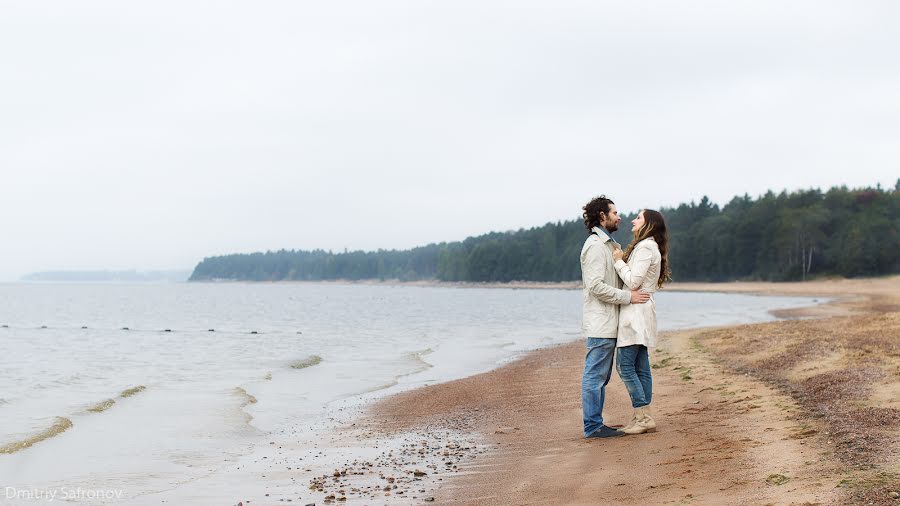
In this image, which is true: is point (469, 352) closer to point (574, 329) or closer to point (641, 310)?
point (574, 329)

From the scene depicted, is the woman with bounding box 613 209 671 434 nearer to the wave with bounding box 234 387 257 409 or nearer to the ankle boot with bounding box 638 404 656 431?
the ankle boot with bounding box 638 404 656 431

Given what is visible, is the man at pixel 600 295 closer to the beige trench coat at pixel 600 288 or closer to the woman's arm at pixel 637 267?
the beige trench coat at pixel 600 288

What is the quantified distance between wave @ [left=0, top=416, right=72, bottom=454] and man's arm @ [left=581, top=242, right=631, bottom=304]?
7196 mm

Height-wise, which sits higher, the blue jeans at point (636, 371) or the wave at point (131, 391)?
the blue jeans at point (636, 371)

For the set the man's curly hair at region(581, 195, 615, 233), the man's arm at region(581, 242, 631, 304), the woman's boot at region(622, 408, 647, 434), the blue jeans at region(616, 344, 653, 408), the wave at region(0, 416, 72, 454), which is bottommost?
the wave at region(0, 416, 72, 454)

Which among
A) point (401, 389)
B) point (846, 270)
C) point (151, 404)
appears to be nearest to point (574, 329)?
point (401, 389)

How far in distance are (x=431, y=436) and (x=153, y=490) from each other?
10.9 feet

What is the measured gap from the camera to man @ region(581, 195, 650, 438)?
7.32 m

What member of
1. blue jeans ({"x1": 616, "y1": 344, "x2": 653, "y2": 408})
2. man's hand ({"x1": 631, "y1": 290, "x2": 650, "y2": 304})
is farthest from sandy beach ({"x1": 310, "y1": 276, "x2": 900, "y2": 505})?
man's hand ({"x1": 631, "y1": 290, "x2": 650, "y2": 304})

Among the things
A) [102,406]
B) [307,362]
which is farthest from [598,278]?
[307,362]

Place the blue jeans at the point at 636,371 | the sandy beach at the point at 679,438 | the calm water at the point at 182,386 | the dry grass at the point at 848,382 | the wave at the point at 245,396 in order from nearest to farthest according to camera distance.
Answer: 1. the dry grass at the point at 848,382
2. the sandy beach at the point at 679,438
3. the blue jeans at the point at 636,371
4. the calm water at the point at 182,386
5. the wave at the point at 245,396

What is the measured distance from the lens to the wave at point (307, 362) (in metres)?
19.6

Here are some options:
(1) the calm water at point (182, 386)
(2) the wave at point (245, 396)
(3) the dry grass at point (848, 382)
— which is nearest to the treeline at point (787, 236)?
(1) the calm water at point (182, 386)

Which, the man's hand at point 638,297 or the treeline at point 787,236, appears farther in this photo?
the treeline at point 787,236
